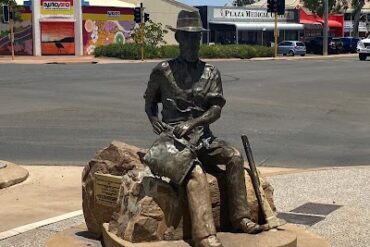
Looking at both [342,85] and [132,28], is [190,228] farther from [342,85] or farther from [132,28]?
[132,28]

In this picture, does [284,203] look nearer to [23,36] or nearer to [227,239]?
[227,239]

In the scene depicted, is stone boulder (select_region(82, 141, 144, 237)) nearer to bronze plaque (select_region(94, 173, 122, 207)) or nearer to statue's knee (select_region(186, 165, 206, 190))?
bronze plaque (select_region(94, 173, 122, 207))

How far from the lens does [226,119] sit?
1513 cm

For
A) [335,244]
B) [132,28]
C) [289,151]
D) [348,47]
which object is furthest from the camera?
[348,47]

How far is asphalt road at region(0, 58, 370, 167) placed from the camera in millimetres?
11320

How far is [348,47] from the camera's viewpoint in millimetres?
63906

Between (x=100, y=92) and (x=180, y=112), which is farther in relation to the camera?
(x=100, y=92)

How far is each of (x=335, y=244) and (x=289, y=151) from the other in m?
5.36

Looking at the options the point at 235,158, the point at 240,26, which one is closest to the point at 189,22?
the point at 235,158

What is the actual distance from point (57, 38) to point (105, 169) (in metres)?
47.2

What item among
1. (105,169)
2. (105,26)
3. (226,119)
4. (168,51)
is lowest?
(226,119)

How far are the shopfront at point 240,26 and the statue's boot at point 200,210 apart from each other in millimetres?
59948

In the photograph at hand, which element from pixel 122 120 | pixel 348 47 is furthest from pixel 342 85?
pixel 348 47

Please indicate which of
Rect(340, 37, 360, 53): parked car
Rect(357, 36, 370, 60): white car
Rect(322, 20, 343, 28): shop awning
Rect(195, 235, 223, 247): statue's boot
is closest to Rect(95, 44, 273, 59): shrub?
Rect(357, 36, 370, 60): white car
